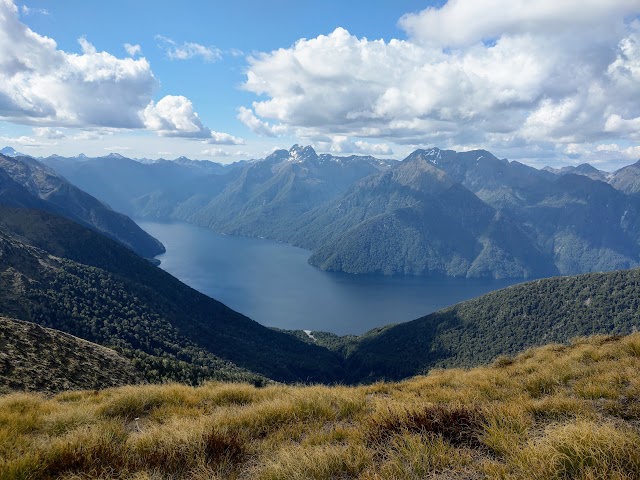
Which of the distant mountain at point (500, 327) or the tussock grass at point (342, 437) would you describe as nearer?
the tussock grass at point (342, 437)

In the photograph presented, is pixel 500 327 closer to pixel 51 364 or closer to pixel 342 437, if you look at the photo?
pixel 51 364

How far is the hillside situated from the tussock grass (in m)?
12.8

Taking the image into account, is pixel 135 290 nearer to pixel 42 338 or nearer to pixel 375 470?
pixel 42 338

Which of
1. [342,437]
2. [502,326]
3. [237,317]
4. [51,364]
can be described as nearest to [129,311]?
[237,317]

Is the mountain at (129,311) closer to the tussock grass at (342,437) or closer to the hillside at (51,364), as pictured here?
the hillside at (51,364)

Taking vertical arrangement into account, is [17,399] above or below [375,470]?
below

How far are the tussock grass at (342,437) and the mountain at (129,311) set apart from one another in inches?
1873

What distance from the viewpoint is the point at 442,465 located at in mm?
5910

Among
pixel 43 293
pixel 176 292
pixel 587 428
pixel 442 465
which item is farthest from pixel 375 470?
pixel 176 292

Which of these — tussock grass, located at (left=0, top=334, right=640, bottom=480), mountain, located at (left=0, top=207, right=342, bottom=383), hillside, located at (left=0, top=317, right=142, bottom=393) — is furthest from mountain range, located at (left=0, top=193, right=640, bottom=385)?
tussock grass, located at (left=0, top=334, right=640, bottom=480)

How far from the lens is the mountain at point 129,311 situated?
101312 mm

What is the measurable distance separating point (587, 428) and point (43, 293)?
439 ft

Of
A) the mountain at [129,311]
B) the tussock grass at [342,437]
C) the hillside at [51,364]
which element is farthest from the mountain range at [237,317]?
the tussock grass at [342,437]

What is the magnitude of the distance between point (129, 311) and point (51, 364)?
10965 centimetres
